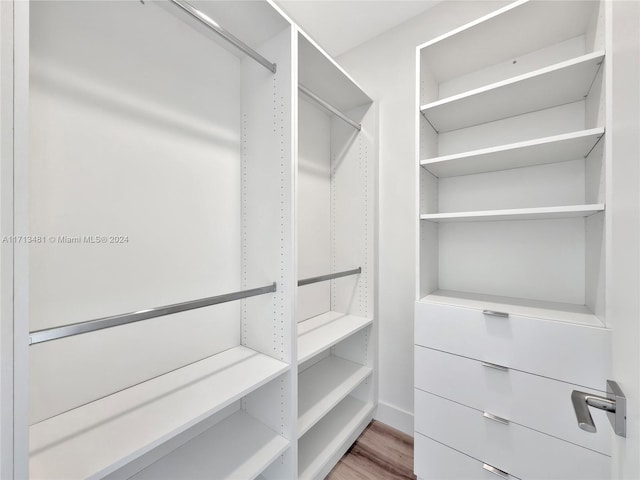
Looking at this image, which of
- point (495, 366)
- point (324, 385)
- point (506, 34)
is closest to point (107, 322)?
point (324, 385)

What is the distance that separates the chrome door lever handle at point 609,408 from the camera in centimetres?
55

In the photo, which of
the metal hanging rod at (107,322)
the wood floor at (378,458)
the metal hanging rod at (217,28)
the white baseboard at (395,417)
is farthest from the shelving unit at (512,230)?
the metal hanging rod at (107,322)

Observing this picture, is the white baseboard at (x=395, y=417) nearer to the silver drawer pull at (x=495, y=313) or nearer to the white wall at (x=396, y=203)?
the white wall at (x=396, y=203)

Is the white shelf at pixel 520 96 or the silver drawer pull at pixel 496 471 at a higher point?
the white shelf at pixel 520 96

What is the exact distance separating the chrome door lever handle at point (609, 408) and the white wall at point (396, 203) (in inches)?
46.8

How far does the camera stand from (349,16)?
1759 mm

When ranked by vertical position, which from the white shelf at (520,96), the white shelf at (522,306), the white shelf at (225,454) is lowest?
the white shelf at (225,454)

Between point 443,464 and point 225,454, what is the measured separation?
104 cm

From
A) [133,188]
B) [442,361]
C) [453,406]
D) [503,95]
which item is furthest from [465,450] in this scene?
[133,188]

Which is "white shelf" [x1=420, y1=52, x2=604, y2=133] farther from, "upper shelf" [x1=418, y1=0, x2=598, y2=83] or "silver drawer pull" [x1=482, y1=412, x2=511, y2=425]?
"silver drawer pull" [x1=482, y1=412, x2=511, y2=425]

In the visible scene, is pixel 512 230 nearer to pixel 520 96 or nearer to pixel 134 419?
pixel 520 96

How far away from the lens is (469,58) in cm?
147

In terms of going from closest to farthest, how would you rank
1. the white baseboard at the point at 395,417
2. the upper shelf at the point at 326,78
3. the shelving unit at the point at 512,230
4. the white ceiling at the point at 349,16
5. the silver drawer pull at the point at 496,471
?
the shelving unit at the point at 512,230 < the silver drawer pull at the point at 496,471 < the upper shelf at the point at 326,78 < the white ceiling at the point at 349,16 < the white baseboard at the point at 395,417

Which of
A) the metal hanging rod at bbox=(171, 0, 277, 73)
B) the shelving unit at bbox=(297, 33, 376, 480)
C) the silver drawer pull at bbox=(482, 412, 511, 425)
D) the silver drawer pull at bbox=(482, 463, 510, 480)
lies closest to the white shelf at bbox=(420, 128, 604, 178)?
the shelving unit at bbox=(297, 33, 376, 480)
